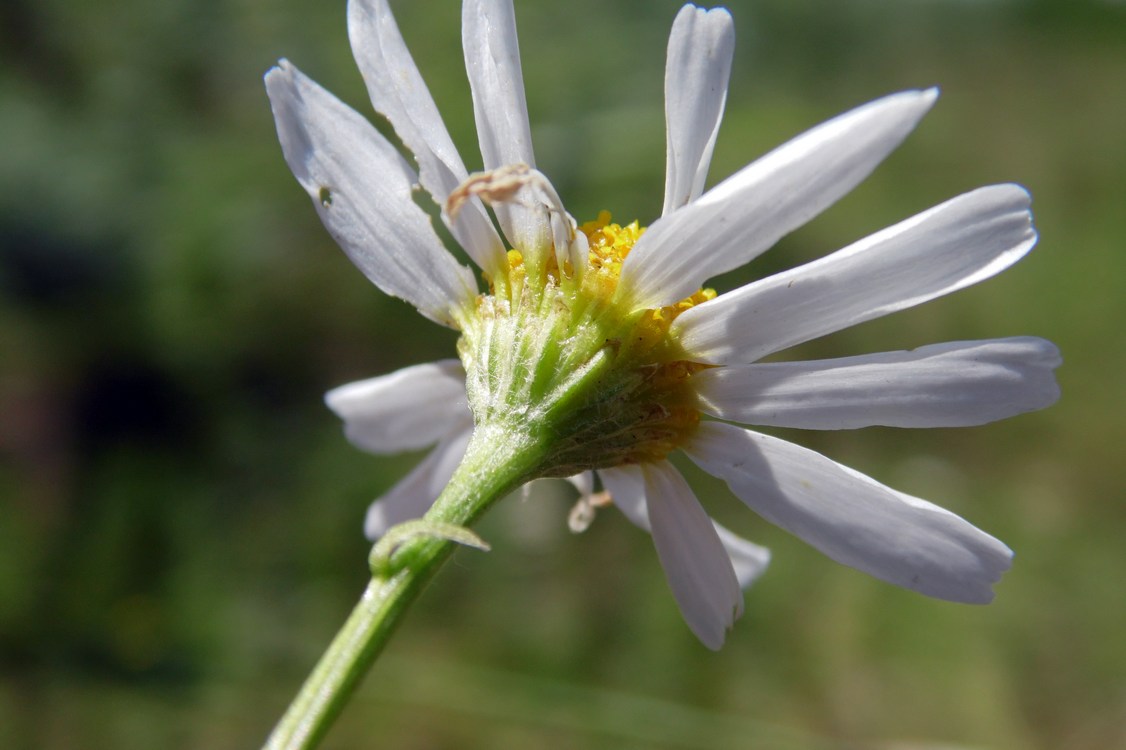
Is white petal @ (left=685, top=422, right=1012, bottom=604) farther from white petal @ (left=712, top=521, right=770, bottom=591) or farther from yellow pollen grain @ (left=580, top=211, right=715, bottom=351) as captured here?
white petal @ (left=712, top=521, right=770, bottom=591)

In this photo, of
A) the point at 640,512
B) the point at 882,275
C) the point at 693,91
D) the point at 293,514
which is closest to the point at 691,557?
the point at 640,512

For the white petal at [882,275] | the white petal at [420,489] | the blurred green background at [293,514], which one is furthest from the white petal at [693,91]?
the blurred green background at [293,514]

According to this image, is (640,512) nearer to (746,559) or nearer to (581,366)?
(746,559)

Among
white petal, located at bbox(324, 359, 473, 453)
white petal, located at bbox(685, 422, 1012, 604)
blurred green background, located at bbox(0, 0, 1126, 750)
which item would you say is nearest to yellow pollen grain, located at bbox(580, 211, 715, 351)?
white petal, located at bbox(685, 422, 1012, 604)

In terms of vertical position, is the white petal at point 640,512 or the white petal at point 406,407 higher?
the white petal at point 406,407

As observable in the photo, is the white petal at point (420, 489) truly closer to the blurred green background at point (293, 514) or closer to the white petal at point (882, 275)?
the white petal at point (882, 275)

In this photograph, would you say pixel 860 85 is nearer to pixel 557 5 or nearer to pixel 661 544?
pixel 557 5

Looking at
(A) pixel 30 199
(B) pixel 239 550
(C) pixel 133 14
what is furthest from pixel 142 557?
(C) pixel 133 14
